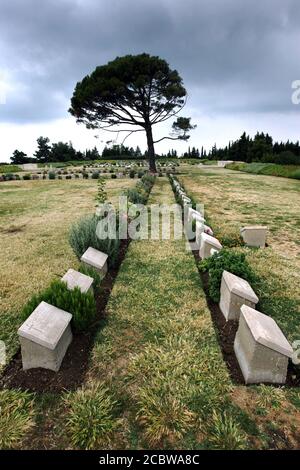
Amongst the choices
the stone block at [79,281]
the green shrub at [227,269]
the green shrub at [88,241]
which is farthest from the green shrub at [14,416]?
the green shrub at [88,241]

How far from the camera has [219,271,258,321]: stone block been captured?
353 cm

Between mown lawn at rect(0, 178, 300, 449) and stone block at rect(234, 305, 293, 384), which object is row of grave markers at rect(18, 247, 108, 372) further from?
stone block at rect(234, 305, 293, 384)

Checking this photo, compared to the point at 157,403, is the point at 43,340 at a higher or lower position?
higher

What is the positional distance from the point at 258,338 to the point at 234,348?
61 centimetres

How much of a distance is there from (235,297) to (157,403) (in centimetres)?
166

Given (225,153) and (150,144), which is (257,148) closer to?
(225,153)

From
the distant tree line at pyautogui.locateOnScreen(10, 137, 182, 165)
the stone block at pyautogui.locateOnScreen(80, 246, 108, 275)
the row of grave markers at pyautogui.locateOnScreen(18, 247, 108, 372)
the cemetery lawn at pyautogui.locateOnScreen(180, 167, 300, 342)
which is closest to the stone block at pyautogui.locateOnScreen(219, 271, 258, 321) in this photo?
the cemetery lawn at pyautogui.locateOnScreen(180, 167, 300, 342)

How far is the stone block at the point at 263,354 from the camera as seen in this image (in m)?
2.65

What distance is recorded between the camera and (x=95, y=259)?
4.82 metres

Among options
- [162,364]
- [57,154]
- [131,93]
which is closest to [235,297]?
[162,364]

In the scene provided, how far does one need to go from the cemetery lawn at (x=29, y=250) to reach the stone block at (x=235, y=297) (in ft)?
8.83

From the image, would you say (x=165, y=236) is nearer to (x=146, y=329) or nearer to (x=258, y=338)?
(x=146, y=329)
